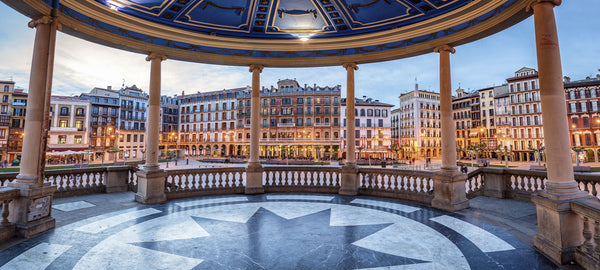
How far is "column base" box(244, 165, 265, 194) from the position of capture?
10.4 meters

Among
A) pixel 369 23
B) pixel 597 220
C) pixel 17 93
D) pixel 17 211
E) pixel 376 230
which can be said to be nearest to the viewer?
pixel 597 220

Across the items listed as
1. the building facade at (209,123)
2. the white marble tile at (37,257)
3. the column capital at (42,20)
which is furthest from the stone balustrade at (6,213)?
the building facade at (209,123)

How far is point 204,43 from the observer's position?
31.3ft

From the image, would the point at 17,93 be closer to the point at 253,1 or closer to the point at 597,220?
the point at 253,1

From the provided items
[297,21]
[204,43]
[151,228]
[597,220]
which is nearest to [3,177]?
[151,228]

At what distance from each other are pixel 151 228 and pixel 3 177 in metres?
6.20

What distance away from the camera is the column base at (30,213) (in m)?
5.53

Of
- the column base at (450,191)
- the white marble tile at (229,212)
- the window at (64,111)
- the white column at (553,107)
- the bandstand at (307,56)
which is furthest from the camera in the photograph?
the window at (64,111)

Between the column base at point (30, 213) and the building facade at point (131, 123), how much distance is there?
61890mm

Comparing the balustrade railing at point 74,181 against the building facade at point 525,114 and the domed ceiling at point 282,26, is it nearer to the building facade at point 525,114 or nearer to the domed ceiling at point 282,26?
the domed ceiling at point 282,26

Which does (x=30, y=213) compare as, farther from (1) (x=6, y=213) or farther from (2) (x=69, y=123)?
(2) (x=69, y=123)

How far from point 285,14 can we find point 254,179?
246 inches

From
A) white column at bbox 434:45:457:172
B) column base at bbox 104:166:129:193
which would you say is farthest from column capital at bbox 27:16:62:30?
white column at bbox 434:45:457:172

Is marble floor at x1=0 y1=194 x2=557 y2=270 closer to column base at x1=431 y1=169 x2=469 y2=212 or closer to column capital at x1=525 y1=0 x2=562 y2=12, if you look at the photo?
column base at x1=431 y1=169 x2=469 y2=212
